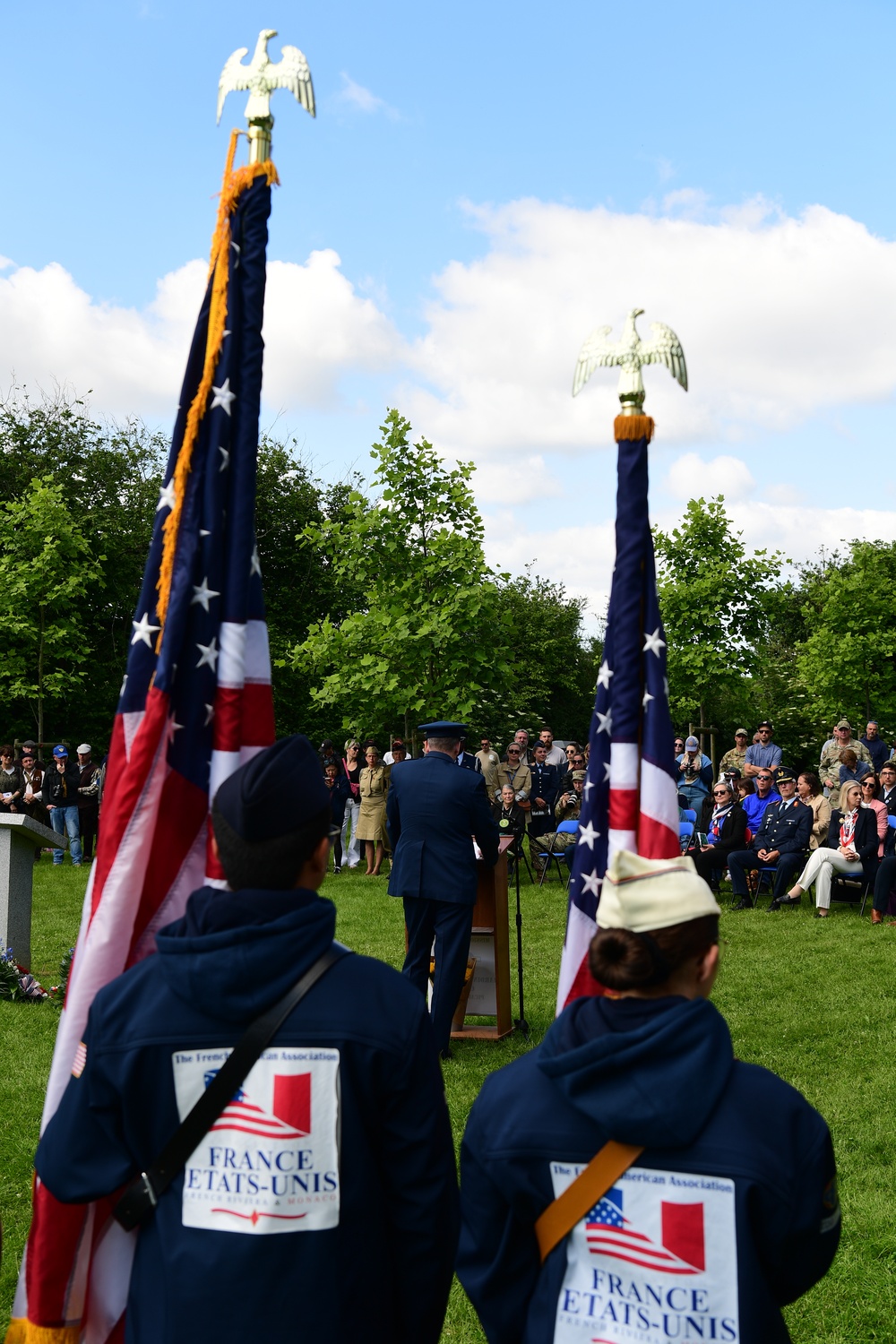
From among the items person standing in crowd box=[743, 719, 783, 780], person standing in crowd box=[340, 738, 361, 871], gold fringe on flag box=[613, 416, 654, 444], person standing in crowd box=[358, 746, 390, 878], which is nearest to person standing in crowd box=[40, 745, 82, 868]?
person standing in crowd box=[340, 738, 361, 871]

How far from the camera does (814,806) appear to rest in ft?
46.5

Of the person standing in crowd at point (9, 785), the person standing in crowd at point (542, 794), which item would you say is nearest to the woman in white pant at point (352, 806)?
the person standing in crowd at point (542, 794)

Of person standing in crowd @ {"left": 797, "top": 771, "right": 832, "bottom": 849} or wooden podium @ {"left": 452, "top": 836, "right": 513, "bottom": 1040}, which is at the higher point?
person standing in crowd @ {"left": 797, "top": 771, "right": 832, "bottom": 849}

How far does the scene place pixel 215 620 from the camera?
3240 millimetres

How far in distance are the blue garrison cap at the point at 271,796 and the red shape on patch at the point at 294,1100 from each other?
0.47 metres

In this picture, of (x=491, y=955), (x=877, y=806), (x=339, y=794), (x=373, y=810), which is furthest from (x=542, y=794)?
(x=491, y=955)

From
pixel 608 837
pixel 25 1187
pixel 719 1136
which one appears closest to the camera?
pixel 719 1136

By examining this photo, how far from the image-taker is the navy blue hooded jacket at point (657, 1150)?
1.95 meters

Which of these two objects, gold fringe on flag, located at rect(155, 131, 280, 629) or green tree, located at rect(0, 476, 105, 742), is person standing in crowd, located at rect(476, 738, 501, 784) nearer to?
green tree, located at rect(0, 476, 105, 742)

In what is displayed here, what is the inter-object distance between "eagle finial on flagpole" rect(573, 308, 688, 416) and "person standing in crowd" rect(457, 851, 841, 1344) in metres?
1.79

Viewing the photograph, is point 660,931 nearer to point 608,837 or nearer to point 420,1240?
point 420,1240

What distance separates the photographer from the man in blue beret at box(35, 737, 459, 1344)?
85.0 inches

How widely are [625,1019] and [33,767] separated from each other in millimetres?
18383

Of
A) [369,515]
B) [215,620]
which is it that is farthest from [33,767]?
[215,620]
